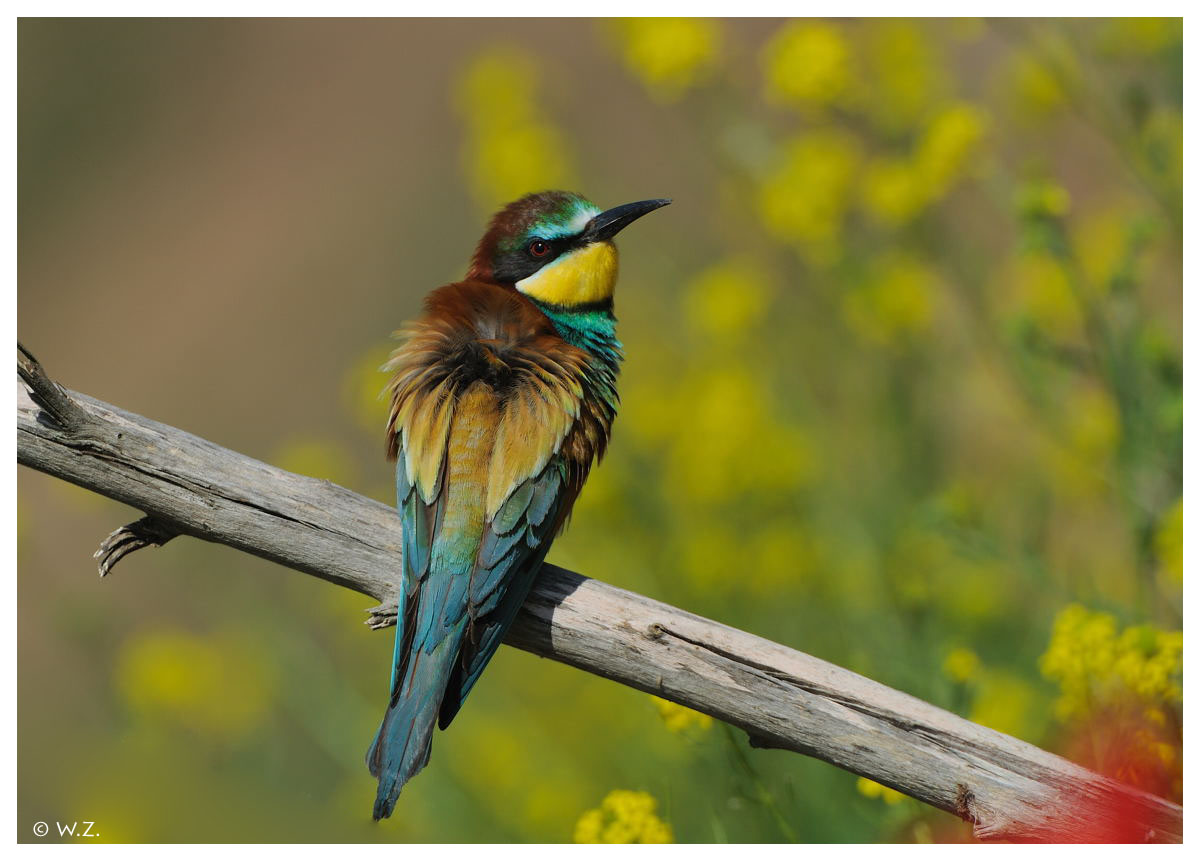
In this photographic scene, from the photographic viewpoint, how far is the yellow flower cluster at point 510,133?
2.71m

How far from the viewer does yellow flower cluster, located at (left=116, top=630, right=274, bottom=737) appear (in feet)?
8.43

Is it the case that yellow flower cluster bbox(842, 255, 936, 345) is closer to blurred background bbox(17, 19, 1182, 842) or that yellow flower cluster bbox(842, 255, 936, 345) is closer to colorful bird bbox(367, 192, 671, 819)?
blurred background bbox(17, 19, 1182, 842)

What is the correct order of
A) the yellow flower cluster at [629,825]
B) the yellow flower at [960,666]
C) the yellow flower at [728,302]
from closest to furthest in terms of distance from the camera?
the yellow flower cluster at [629,825]
the yellow flower at [960,666]
the yellow flower at [728,302]

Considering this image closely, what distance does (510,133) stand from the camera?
276 cm

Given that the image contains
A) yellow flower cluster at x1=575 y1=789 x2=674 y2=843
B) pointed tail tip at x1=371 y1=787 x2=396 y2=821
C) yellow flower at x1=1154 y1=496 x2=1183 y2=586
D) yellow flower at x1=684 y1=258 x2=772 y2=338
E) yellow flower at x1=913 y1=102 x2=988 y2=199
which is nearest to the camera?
pointed tail tip at x1=371 y1=787 x2=396 y2=821

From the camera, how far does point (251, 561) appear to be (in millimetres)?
3553

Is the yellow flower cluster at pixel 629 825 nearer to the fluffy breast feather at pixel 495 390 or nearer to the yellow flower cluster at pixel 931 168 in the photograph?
the fluffy breast feather at pixel 495 390

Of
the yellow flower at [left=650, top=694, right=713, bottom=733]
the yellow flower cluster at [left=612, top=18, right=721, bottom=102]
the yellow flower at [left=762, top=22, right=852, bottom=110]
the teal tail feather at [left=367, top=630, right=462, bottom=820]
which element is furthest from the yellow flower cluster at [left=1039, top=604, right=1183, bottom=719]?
the yellow flower cluster at [left=612, top=18, right=721, bottom=102]

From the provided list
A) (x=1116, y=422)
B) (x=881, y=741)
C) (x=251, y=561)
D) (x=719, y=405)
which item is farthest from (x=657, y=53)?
(x=251, y=561)

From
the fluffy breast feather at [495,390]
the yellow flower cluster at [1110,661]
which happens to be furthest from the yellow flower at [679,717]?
the yellow flower cluster at [1110,661]

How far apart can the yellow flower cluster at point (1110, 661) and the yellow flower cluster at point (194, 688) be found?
66.0 inches

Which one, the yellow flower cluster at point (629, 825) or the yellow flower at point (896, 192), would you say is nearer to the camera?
the yellow flower cluster at point (629, 825)

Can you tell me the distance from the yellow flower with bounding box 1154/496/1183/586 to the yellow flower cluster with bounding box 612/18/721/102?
1.27m

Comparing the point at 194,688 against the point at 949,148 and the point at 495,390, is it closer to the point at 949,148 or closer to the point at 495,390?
the point at 495,390
